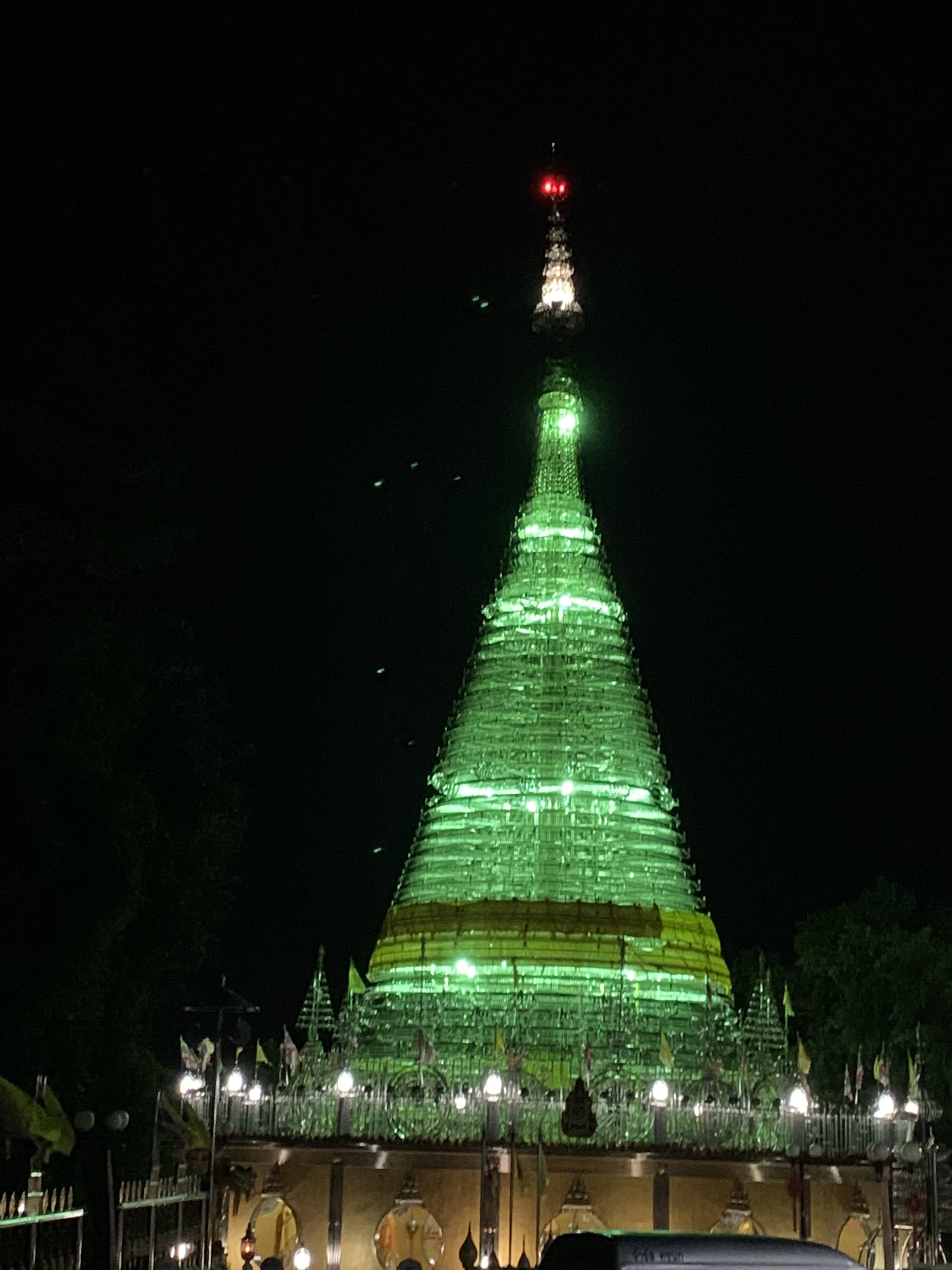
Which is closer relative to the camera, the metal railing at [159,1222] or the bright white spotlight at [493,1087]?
the metal railing at [159,1222]

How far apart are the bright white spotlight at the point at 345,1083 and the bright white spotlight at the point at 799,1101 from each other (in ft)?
24.7

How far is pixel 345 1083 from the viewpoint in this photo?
32531 millimetres

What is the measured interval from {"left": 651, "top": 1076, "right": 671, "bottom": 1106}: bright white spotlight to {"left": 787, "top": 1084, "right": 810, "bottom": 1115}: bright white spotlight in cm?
236

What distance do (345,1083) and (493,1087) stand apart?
8.46 feet

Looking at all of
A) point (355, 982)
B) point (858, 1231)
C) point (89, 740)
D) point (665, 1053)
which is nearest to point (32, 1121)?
point (89, 740)

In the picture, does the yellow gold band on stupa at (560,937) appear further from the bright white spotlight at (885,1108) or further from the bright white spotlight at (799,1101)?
the bright white spotlight at (885,1108)

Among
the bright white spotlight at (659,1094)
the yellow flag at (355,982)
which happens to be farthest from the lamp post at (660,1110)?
the yellow flag at (355,982)

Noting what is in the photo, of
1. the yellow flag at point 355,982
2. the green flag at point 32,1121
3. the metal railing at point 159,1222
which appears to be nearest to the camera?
the green flag at point 32,1121

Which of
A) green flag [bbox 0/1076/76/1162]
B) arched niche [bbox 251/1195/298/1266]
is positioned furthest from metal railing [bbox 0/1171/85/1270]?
arched niche [bbox 251/1195/298/1266]

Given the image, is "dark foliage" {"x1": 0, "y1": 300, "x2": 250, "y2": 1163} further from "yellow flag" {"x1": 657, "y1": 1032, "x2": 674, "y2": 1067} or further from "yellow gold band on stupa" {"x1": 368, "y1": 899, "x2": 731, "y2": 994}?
"yellow flag" {"x1": 657, "y1": 1032, "x2": 674, "y2": 1067}

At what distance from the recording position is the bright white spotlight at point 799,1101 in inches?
1296

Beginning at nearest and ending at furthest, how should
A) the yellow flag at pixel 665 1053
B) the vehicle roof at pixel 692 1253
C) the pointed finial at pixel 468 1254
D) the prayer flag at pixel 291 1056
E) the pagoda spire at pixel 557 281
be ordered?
the vehicle roof at pixel 692 1253 < the pointed finial at pixel 468 1254 < the yellow flag at pixel 665 1053 < the prayer flag at pixel 291 1056 < the pagoda spire at pixel 557 281

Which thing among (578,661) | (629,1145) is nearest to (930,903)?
(578,661)

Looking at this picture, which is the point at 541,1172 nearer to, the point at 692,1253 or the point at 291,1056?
the point at 291,1056
